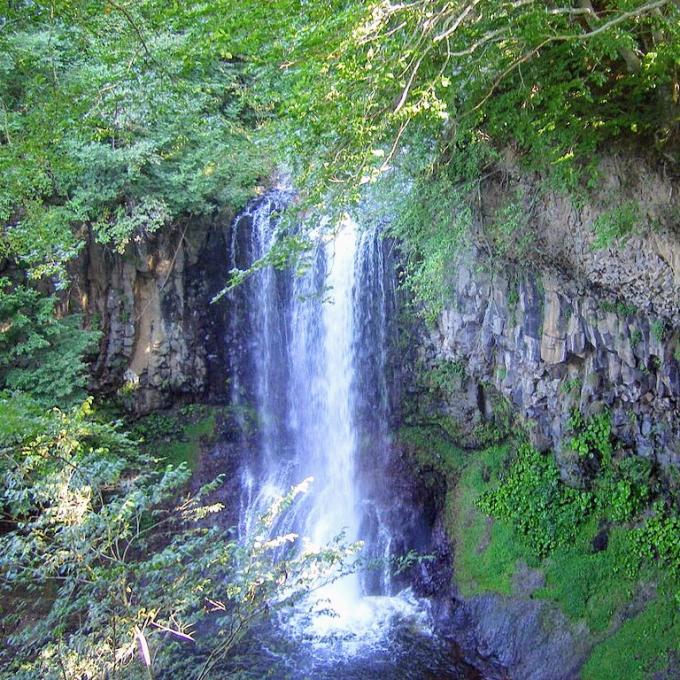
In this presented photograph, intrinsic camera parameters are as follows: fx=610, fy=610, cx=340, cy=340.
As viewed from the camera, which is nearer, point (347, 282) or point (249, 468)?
point (347, 282)

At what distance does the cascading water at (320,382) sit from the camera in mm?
10328

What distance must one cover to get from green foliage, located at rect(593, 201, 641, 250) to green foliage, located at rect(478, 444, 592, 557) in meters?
3.83

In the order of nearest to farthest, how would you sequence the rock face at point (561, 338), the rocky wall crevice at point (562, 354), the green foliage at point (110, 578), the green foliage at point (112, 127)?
1. the green foliage at point (110, 578)
2. the green foliage at point (112, 127)
3. the rock face at point (561, 338)
4. the rocky wall crevice at point (562, 354)

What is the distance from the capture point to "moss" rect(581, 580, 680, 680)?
6.77 m

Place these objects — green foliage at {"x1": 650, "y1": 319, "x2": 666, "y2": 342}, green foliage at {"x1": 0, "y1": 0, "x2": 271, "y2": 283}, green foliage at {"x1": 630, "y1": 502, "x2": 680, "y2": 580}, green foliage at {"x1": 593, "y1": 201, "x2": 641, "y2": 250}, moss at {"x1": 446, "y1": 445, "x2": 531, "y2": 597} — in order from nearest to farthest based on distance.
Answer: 1. green foliage at {"x1": 0, "y1": 0, "x2": 271, "y2": 283}
2. green foliage at {"x1": 593, "y1": 201, "x2": 641, "y2": 250}
3. green foliage at {"x1": 650, "y1": 319, "x2": 666, "y2": 342}
4. green foliage at {"x1": 630, "y1": 502, "x2": 680, "y2": 580}
5. moss at {"x1": 446, "y1": 445, "x2": 531, "y2": 597}

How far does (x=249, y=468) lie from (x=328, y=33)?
896cm

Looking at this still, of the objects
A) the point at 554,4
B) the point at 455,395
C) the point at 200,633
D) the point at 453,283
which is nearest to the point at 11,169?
the point at 554,4

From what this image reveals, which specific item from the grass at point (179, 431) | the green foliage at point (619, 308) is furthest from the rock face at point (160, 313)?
the green foliage at point (619, 308)

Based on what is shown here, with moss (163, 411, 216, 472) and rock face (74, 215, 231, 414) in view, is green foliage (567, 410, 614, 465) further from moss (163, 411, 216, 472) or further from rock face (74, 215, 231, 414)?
moss (163, 411, 216, 472)

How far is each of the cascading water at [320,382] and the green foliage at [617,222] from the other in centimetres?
445

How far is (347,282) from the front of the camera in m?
10.6

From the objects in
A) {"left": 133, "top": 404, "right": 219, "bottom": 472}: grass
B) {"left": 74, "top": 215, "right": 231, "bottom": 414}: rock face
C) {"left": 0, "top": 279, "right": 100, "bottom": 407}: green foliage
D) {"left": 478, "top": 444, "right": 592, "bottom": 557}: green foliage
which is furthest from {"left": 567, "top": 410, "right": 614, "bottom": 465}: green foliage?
{"left": 0, "top": 279, "right": 100, "bottom": 407}: green foliage

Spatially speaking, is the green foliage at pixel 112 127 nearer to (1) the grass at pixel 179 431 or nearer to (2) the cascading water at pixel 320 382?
(2) the cascading water at pixel 320 382

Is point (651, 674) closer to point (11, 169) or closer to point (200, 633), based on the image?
point (200, 633)
